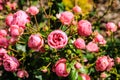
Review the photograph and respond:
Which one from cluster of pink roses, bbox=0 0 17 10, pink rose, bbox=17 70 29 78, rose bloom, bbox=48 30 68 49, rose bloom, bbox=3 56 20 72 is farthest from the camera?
cluster of pink roses, bbox=0 0 17 10

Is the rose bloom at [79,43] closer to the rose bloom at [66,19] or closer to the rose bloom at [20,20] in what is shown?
the rose bloom at [66,19]

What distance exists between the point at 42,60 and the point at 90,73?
0.47 meters

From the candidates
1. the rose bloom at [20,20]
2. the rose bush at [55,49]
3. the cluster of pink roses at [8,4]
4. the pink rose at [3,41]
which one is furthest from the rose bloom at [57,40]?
the cluster of pink roses at [8,4]

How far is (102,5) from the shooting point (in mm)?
5148

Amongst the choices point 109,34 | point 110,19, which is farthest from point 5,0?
point 110,19

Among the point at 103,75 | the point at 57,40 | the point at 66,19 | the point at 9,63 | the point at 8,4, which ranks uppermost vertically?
the point at 8,4

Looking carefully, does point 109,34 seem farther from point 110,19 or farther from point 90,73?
point 110,19

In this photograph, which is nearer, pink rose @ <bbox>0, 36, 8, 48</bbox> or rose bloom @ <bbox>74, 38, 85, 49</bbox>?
rose bloom @ <bbox>74, 38, 85, 49</bbox>

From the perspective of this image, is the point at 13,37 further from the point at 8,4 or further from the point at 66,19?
the point at 8,4

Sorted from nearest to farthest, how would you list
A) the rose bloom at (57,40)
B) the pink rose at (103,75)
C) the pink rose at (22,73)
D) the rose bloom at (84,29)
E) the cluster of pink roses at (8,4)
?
the rose bloom at (57,40) → the rose bloom at (84,29) → the pink rose at (22,73) → the pink rose at (103,75) → the cluster of pink roses at (8,4)

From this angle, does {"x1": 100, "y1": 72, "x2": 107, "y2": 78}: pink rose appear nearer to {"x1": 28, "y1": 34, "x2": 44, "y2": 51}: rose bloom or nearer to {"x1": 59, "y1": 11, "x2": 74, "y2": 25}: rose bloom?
{"x1": 59, "y1": 11, "x2": 74, "y2": 25}: rose bloom

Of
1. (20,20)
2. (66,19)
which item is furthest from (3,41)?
(66,19)

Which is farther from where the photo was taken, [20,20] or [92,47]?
[92,47]

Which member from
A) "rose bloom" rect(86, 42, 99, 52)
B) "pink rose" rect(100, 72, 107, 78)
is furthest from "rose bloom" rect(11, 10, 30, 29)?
"pink rose" rect(100, 72, 107, 78)
